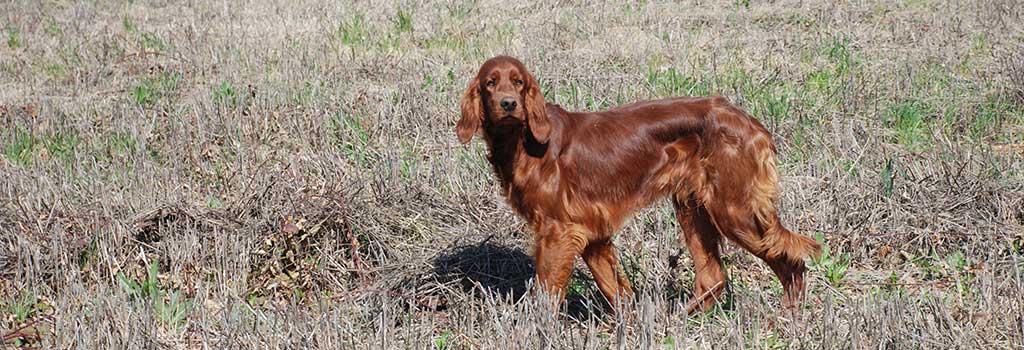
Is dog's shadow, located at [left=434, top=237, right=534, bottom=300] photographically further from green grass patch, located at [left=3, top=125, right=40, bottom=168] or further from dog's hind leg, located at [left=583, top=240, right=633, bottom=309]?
green grass patch, located at [left=3, top=125, right=40, bottom=168]

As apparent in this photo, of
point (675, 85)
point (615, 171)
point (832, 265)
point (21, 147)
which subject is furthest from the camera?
point (675, 85)

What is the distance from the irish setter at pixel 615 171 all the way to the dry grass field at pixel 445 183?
0.70ft

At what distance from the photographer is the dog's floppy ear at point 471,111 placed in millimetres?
3863

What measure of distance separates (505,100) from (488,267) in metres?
1.05

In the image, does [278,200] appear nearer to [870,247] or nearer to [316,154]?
[316,154]

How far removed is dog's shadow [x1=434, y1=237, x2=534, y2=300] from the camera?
4.44m

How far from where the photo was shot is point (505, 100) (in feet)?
12.1

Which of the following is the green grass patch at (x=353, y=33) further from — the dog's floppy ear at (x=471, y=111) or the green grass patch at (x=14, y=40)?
the dog's floppy ear at (x=471, y=111)

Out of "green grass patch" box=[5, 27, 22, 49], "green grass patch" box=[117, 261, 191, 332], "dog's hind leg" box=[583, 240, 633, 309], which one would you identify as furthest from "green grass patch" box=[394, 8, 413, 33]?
"dog's hind leg" box=[583, 240, 633, 309]

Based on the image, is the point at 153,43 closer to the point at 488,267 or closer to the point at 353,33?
the point at 353,33

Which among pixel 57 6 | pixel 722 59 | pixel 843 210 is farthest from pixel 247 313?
pixel 57 6

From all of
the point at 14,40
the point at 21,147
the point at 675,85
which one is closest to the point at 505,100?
the point at 675,85

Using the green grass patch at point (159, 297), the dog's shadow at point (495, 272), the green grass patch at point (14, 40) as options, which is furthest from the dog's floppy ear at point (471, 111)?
the green grass patch at point (14, 40)

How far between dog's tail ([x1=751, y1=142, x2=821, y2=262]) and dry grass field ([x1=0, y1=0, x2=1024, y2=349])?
0.71ft
